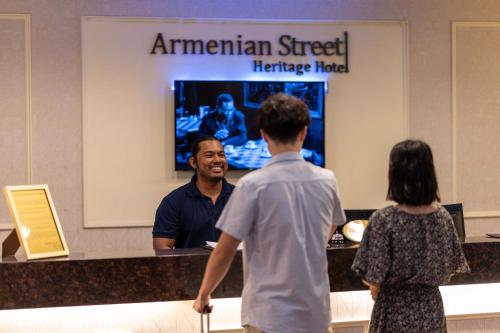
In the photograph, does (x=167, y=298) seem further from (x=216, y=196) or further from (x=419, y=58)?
(x=419, y=58)

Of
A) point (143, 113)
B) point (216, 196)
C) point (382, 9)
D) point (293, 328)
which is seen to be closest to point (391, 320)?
point (293, 328)

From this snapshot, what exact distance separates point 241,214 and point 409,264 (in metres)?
0.64

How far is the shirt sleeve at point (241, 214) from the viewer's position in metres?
2.24

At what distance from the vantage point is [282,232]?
2.25 m

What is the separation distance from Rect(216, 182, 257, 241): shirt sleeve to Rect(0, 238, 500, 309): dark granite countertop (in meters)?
0.77

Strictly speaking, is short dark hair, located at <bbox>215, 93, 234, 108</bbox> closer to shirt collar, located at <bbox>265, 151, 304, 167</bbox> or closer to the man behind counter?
the man behind counter

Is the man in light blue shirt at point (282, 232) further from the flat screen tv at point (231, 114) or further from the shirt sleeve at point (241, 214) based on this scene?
the flat screen tv at point (231, 114)

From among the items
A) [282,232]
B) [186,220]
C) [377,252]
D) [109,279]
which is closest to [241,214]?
[282,232]

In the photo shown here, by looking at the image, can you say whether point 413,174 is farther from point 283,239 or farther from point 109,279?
point 109,279

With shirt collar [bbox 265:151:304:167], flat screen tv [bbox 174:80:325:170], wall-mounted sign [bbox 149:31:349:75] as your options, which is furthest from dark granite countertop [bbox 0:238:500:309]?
wall-mounted sign [bbox 149:31:349:75]

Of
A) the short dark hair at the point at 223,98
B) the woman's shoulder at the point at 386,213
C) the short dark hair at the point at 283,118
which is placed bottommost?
the woman's shoulder at the point at 386,213

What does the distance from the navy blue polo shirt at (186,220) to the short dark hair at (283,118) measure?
1489 mm

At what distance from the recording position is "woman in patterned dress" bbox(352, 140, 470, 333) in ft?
8.02

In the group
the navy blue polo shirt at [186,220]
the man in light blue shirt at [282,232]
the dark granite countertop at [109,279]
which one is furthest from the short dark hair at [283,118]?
the navy blue polo shirt at [186,220]
